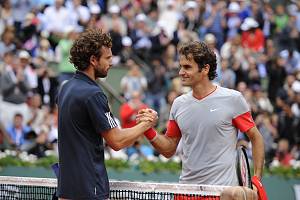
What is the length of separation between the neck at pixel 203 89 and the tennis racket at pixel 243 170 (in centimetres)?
57

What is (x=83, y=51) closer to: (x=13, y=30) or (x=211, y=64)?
(x=211, y=64)

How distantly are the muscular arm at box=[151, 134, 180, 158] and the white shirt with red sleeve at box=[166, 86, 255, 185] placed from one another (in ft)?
0.74

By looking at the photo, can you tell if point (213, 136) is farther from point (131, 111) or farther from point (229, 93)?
point (131, 111)

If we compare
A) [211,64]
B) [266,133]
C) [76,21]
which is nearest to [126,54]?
[76,21]

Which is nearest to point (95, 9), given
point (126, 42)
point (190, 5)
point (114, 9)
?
point (114, 9)

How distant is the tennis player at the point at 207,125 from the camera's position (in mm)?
6966

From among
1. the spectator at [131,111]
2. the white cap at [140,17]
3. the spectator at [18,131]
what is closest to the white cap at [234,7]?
the white cap at [140,17]

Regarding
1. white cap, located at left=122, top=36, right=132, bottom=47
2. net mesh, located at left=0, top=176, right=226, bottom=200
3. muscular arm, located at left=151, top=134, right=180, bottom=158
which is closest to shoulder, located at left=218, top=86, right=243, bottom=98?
muscular arm, located at left=151, top=134, right=180, bottom=158

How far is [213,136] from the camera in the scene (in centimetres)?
697

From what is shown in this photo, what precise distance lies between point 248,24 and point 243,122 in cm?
1352

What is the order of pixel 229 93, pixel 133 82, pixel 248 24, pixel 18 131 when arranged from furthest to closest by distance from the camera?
pixel 248 24, pixel 133 82, pixel 18 131, pixel 229 93

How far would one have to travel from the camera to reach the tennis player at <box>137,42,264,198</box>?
697 centimetres

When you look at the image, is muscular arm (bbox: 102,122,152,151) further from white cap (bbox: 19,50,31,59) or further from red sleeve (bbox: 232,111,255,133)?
white cap (bbox: 19,50,31,59)

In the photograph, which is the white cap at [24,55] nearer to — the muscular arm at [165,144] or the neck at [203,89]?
the muscular arm at [165,144]
